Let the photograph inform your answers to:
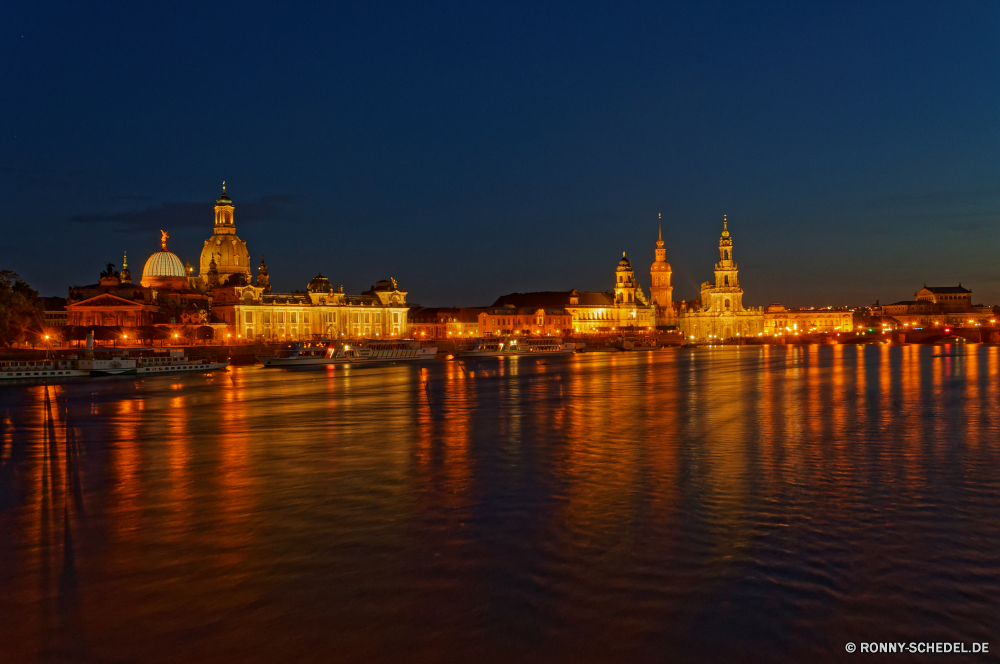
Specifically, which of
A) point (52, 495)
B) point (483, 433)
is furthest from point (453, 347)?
point (52, 495)

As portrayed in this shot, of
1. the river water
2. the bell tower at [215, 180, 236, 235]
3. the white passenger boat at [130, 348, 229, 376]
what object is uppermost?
the bell tower at [215, 180, 236, 235]

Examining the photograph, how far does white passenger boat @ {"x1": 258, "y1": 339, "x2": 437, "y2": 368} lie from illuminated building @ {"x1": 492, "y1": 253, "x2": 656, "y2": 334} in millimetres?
57874

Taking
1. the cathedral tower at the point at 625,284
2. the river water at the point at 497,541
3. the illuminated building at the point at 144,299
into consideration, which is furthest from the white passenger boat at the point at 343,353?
the cathedral tower at the point at 625,284

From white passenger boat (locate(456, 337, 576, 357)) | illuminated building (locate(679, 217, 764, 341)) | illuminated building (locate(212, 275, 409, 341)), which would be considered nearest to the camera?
white passenger boat (locate(456, 337, 576, 357))

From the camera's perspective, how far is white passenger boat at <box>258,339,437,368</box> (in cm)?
7562

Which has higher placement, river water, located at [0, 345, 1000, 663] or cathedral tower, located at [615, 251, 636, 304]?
cathedral tower, located at [615, 251, 636, 304]

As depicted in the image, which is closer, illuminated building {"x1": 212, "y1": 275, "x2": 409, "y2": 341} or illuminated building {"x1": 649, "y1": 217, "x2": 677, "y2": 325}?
illuminated building {"x1": 212, "y1": 275, "x2": 409, "y2": 341}

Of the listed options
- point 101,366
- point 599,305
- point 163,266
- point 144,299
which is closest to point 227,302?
point 144,299

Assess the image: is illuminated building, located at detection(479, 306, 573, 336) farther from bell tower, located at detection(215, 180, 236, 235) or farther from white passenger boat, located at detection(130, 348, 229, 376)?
white passenger boat, located at detection(130, 348, 229, 376)

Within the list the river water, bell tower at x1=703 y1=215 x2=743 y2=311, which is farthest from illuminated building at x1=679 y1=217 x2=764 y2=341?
the river water

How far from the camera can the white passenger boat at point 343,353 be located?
75625mm

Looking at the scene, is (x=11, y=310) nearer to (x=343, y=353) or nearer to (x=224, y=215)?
(x=343, y=353)

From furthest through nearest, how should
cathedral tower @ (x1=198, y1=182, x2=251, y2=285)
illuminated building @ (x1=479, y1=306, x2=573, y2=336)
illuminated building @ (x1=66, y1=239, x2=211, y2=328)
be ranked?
1. illuminated building @ (x1=479, y1=306, x2=573, y2=336)
2. cathedral tower @ (x1=198, y1=182, x2=251, y2=285)
3. illuminated building @ (x1=66, y1=239, x2=211, y2=328)

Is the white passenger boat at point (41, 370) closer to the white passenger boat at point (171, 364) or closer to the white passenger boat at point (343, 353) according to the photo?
the white passenger boat at point (171, 364)
